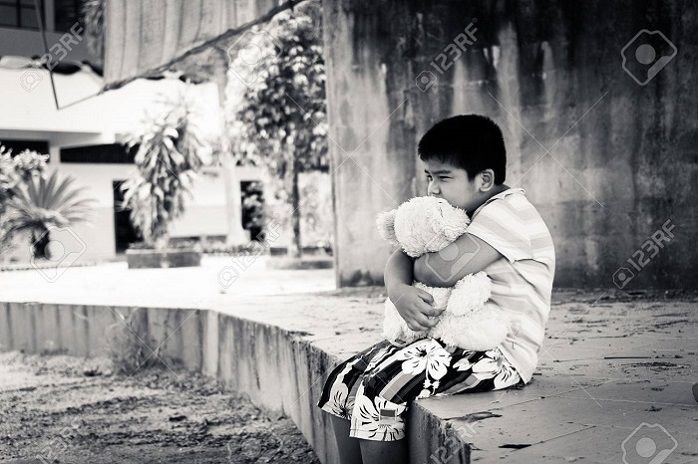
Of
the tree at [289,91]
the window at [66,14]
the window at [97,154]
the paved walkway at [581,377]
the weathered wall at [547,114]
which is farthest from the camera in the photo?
the window at [66,14]

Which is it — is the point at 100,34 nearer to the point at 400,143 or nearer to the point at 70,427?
the point at 400,143

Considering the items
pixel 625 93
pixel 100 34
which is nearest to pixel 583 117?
pixel 625 93

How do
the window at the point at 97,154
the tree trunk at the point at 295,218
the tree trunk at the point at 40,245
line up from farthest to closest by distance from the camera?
the window at the point at 97,154
the tree trunk at the point at 40,245
the tree trunk at the point at 295,218

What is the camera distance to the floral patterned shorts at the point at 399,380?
Result: 2.50 metres

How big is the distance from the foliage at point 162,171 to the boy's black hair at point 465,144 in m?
12.7

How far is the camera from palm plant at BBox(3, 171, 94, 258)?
16.8 m

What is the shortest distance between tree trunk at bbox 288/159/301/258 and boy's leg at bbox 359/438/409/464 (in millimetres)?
10341

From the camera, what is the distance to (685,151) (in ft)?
20.0

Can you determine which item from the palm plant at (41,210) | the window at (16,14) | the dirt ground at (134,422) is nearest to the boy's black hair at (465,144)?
the dirt ground at (134,422)

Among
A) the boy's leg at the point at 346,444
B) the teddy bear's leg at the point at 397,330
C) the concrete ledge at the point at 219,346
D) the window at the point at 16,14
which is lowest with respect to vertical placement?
the concrete ledge at the point at 219,346

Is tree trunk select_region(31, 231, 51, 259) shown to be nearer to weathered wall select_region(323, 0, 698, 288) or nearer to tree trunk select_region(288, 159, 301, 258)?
tree trunk select_region(288, 159, 301, 258)

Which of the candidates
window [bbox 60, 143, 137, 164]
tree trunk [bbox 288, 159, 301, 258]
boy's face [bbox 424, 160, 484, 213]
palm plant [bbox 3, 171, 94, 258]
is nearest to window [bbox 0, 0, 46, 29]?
window [bbox 60, 143, 137, 164]

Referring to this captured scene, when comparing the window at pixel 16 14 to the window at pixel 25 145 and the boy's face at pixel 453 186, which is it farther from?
the boy's face at pixel 453 186

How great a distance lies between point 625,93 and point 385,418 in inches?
175
